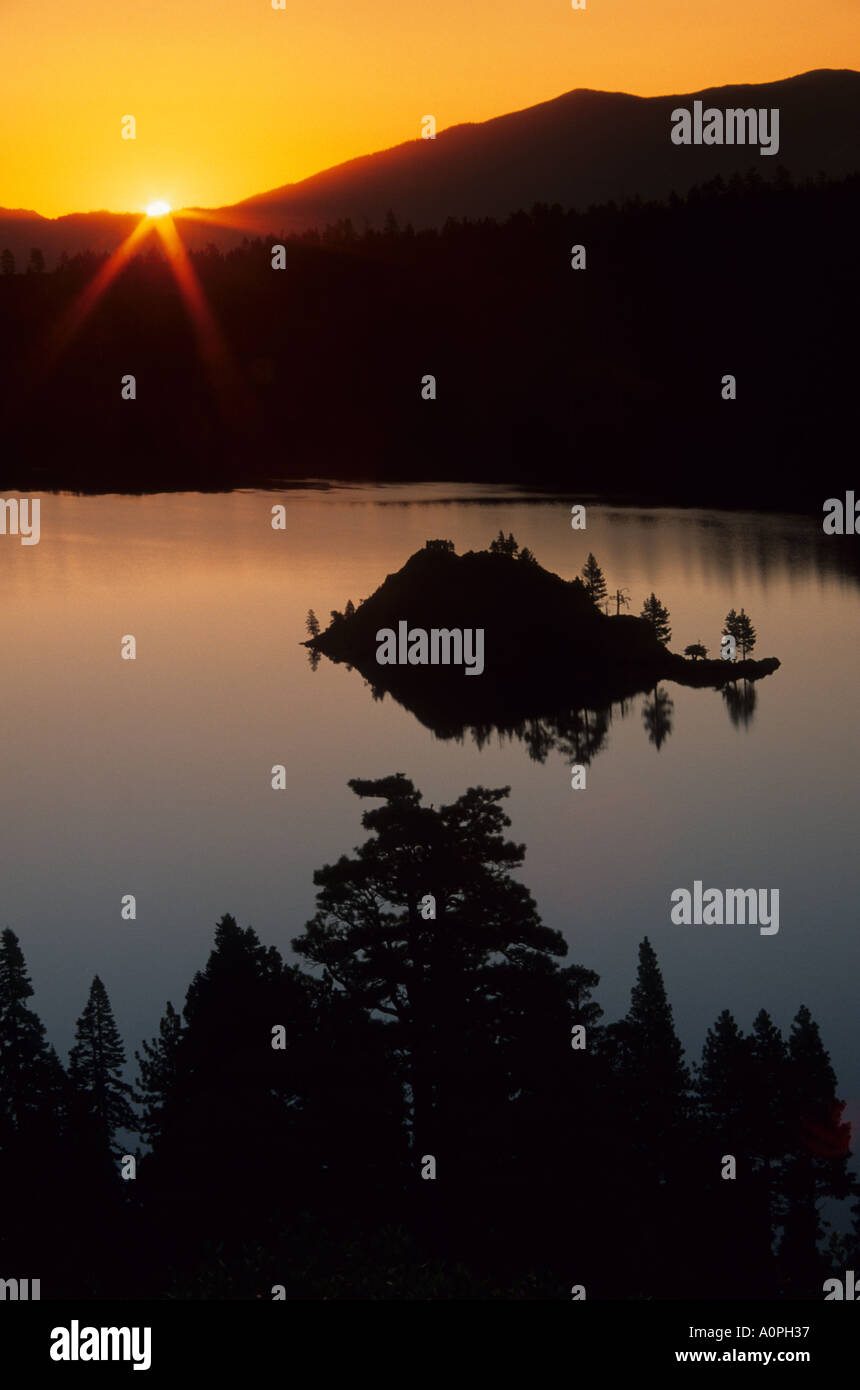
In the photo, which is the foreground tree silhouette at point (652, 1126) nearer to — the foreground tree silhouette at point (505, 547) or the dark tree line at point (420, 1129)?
the dark tree line at point (420, 1129)

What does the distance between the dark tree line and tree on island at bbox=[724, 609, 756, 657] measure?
145ft

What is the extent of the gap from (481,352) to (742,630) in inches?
3889

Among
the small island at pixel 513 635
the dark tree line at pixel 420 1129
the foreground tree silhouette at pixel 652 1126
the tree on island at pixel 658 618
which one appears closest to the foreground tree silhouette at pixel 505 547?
the small island at pixel 513 635

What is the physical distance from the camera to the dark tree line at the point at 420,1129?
75.7 feet

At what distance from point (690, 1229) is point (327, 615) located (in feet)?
176

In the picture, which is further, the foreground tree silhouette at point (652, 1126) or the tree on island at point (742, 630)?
the tree on island at point (742, 630)

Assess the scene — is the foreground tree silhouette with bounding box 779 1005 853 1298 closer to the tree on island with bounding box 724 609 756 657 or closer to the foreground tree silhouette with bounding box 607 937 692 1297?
the foreground tree silhouette with bounding box 607 937 692 1297

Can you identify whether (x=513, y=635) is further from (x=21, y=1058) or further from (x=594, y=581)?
(x=21, y=1058)

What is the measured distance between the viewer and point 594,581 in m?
75.5

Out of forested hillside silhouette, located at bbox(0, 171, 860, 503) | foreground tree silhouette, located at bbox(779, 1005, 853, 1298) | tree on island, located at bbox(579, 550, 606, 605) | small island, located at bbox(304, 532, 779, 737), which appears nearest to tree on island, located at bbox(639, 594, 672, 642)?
small island, located at bbox(304, 532, 779, 737)

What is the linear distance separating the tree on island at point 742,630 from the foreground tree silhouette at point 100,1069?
47.9 m

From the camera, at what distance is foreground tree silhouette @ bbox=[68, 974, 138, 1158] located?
29.9 meters

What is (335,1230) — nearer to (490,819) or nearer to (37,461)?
(490,819)

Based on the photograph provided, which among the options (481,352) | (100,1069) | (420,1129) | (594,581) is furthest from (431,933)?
(481,352)
